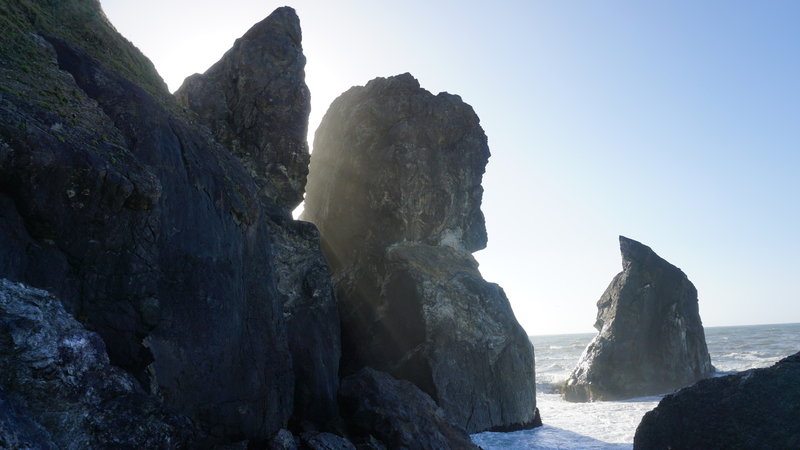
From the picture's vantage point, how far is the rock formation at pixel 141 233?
10164 millimetres

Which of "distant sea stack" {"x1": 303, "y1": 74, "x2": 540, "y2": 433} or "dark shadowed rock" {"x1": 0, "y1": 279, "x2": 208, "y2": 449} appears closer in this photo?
"dark shadowed rock" {"x1": 0, "y1": 279, "x2": 208, "y2": 449}

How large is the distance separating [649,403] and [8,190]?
119 ft

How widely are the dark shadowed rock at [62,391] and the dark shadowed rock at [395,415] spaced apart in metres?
9.89

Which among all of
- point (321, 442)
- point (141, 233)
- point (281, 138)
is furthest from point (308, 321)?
point (141, 233)

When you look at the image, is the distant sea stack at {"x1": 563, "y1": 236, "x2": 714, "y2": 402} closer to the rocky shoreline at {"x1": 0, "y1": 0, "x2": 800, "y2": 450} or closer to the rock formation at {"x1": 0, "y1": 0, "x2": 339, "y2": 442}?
the rocky shoreline at {"x1": 0, "y1": 0, "x2": 800, "y2": 450}

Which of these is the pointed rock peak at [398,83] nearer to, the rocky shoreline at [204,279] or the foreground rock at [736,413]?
the rocky shoreline at [204,279]

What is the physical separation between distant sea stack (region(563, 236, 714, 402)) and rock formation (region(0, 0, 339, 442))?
90.4 feet

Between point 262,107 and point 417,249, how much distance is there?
1252cm

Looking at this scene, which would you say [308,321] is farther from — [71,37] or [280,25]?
[280,25]

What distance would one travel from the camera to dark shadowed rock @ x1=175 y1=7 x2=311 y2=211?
26.2 meters

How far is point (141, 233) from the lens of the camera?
12.3m

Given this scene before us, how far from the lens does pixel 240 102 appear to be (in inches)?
1054

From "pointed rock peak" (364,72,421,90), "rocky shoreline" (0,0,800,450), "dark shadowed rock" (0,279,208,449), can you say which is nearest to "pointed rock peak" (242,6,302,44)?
"rocky shoreline" (0,0,800,450)

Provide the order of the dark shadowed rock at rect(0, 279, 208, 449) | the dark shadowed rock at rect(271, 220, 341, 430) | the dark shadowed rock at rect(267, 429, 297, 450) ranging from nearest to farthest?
the dark shadowed rock at rect(0, 279, 208, 449)
the dark shadowed rock at rect(267, 429, 297, 450)
the dark shadowed rock at rect(271, 220, 341, 430)
